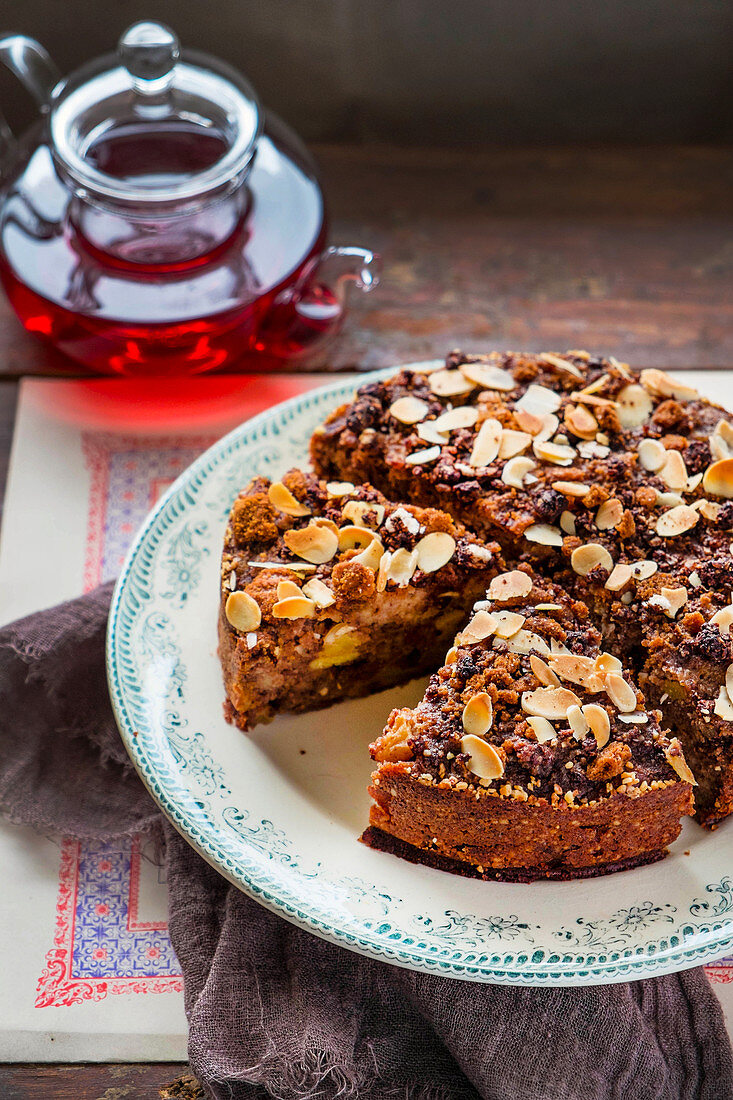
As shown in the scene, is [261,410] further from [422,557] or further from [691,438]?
[691,438]

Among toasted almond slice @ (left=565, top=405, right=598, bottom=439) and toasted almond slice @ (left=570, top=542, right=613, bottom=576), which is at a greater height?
toasted almond slice @ (left=565, top=405, right=598, bottom=439)

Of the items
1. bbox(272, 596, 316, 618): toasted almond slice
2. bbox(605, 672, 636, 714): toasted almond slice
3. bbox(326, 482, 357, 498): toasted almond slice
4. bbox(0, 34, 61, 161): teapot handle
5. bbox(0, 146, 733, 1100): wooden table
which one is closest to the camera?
bbox(605, 672, 636, 714): toasted almond slice

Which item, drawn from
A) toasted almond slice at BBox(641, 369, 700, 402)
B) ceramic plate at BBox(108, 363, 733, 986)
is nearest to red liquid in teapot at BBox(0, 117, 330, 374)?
ceramic plate at BBox(108, 363, 733, 986)

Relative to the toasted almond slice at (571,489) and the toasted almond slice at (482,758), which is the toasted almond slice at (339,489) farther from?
the toasted almond slice at (482,758)

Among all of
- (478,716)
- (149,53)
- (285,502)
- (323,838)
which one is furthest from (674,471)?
(149,53)

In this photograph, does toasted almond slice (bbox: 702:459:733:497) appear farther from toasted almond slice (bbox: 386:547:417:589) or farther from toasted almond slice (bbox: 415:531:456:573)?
toasted almond slice (bbox: 386:547:417:589)

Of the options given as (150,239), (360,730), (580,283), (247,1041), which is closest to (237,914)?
(247,1041)

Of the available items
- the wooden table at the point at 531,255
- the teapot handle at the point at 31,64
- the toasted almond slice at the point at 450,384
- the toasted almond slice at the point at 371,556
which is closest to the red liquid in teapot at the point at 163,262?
the teapot handle at the point at 31,64

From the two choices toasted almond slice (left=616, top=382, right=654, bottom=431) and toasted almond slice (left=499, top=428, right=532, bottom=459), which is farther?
toasted almond slice (left=616, top=382, right=654, bottom=431)
